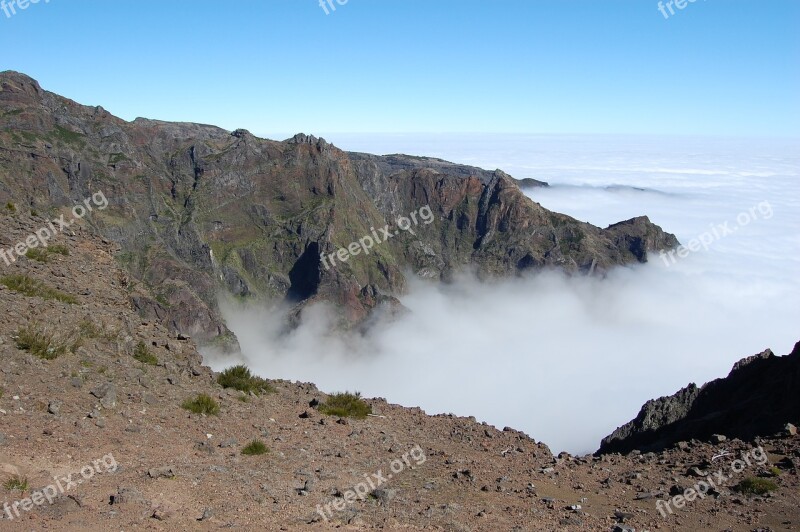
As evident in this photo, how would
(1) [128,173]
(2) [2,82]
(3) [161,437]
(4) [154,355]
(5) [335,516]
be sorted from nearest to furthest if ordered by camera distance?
(5) [335,516] → (3) [161,437] → (4) [154,355] → (2) [2,82] → (1) [128,173]

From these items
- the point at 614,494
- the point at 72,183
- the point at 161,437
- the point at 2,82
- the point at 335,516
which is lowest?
the point at 614,494

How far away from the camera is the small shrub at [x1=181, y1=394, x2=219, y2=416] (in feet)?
52.5

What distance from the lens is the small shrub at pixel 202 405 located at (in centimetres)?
1602

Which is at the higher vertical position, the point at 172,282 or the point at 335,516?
the point at 335,516

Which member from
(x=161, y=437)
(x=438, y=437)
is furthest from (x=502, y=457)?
(x=161, y=437)

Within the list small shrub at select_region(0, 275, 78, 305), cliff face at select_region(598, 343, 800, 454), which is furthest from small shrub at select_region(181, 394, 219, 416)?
cliff face at select_region(598, 343, 800, 454)

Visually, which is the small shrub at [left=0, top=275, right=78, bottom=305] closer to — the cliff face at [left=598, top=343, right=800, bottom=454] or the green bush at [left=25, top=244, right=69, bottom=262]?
the green bush at [left=25, top=244, right=69, bottom=262]

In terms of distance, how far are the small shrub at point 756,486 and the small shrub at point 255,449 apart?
39.2 ft

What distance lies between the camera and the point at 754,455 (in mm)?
16359

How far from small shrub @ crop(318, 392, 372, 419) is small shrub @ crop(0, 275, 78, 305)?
28.6ft

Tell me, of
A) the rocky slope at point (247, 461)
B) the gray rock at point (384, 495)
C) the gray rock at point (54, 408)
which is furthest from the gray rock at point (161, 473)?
the gray rock at point (384, 495)

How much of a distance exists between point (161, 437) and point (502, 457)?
30.5 feet

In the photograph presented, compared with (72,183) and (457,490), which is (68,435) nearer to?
(457,490)

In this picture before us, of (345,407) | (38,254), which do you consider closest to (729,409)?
(345,407)
